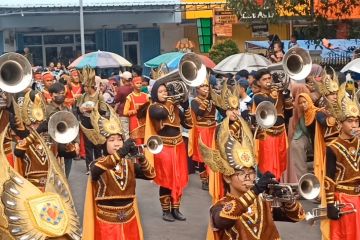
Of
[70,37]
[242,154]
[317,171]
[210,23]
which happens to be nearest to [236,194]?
[242,154]

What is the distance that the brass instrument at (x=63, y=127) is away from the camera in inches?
305

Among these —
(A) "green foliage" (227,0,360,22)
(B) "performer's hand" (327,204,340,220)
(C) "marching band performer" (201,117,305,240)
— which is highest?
(A) "green foliage" (227,0,360,22)

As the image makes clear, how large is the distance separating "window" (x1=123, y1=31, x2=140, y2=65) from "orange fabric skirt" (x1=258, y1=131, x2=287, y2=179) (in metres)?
20.3

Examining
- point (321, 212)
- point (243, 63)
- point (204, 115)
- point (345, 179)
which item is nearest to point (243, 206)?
point (321, 212)

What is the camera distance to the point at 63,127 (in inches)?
309

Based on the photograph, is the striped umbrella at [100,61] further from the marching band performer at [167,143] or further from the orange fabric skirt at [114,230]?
the orange fabric skirt at [114,230]

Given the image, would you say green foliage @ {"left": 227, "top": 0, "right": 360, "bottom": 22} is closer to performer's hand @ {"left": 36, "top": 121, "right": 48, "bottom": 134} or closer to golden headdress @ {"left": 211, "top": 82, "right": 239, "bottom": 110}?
golden headdress @ {"left": 211, "top": 82, "right": 239, "bottom": 110}

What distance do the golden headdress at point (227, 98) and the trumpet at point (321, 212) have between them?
3078 mm

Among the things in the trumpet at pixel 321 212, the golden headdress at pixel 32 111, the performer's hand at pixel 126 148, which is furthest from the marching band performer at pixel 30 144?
the trumpet at pixel 321 212

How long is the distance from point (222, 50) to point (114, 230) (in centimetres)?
1501

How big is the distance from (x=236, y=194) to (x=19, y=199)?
1917 mm

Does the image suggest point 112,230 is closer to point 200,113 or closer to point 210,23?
point 200,113

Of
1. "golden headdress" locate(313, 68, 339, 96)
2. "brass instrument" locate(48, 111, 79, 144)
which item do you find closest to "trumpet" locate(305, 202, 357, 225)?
"golden headdress" locate(313, 68, 339, 96)

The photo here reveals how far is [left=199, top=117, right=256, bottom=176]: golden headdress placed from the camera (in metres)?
5.45
